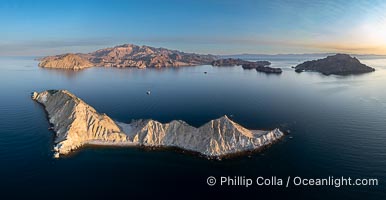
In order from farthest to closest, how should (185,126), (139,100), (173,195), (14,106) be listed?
(139,100), (14,106), (185,126), (173,195)

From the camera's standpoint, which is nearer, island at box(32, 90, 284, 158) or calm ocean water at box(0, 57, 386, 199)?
calm ocean water at box(0, 57, 386, 199)

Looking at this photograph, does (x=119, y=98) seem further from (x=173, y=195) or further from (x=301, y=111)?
(x=173, y=195)

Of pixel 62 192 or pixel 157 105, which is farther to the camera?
pixel 157 105

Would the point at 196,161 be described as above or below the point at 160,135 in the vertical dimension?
below

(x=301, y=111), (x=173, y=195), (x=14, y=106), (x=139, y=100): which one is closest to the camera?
(x=173, y=195)

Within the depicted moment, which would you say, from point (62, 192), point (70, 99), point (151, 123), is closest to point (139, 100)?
point (70, 99)

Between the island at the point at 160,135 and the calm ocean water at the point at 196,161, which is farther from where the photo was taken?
the island at the point at 160,135

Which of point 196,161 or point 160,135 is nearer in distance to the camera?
point 196,161

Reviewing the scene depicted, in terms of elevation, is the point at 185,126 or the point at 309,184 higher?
the point at 185,126
